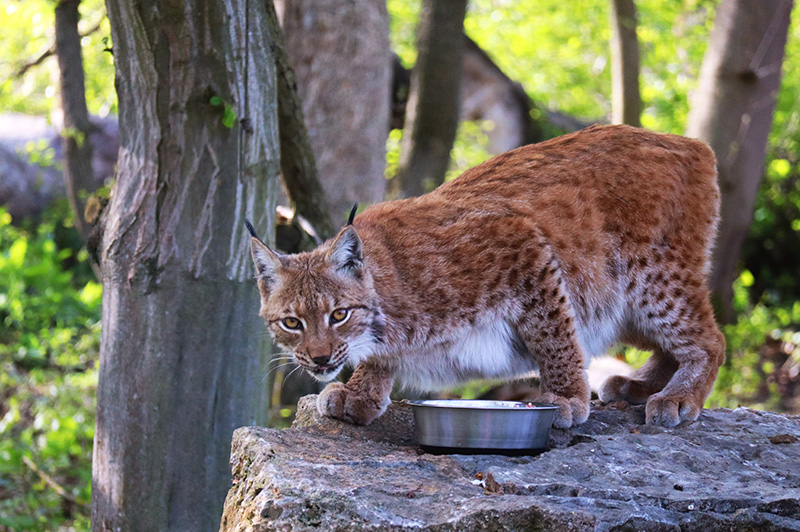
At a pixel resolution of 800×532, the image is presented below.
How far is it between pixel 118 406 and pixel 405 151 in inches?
196

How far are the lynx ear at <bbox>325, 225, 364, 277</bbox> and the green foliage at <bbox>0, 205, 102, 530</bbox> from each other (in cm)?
329

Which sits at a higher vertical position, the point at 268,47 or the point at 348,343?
the point at 268,47

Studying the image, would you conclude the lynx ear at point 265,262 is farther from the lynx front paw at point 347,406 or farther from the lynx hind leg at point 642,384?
the lynx hind leg at point 642,384

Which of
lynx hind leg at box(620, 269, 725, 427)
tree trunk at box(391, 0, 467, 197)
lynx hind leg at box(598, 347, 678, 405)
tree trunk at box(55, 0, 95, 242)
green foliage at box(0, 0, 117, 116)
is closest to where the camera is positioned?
lynx hind leg at box(620, 269, 725, 427)

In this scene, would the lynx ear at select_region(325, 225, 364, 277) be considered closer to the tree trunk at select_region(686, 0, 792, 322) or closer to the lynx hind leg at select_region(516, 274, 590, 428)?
the lynx hind leg at select_region(516, 274, 590, 428)

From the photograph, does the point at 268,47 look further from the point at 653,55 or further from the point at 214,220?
the point at 653,55

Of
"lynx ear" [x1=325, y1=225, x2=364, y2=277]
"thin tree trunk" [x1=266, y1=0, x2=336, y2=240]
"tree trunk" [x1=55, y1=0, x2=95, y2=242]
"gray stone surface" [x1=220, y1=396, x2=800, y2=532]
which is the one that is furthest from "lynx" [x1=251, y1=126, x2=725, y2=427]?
"tree trunk" [x1=55, y1=0, x2=95, y2=242]

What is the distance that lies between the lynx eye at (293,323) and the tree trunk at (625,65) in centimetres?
657

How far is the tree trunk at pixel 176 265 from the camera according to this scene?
4145mm

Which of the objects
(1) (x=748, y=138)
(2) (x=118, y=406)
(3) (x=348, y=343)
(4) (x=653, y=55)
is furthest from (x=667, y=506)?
(4) (x=653, y=55)

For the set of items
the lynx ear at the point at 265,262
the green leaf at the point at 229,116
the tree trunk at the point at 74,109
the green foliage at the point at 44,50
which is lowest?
the lynx ear at the point at 265,262

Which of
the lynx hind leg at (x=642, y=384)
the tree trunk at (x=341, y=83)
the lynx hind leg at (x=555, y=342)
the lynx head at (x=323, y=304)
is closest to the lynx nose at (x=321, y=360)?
the lynx head at (x=323, y=304)

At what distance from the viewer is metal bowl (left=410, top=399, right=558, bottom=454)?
326 cm

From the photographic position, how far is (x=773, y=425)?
13.6 feet
